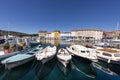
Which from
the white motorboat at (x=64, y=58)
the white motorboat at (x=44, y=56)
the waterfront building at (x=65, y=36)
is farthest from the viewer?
the waterfront building at (x=65, y=36)

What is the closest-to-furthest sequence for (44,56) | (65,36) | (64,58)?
(64,58)
(44,56)
(65,36)

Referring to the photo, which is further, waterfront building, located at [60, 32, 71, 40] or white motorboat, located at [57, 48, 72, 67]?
waterfront building, located at [60, 32, 71, 40]

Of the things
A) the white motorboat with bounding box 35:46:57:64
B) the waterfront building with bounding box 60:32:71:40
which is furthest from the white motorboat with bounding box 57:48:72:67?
the waterfront building with bounding box 60:32:71:40

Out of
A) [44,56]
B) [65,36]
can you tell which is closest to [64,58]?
[44,56]

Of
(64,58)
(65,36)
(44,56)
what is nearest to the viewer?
(64,58)

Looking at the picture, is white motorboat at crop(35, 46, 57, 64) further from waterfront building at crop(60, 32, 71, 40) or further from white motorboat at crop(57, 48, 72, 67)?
waterfront building at crop(60, 32, 71, 40)

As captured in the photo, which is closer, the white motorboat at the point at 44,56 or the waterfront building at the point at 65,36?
the white motorboat at the point at 44,56

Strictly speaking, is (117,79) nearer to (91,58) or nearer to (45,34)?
(91,58)

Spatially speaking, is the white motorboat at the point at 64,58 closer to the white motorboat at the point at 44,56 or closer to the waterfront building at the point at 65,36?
the white motorboat at the point at 44,56

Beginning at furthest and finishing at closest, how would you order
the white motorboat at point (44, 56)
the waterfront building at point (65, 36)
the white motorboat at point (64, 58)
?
the waterfront building at point (65, 36) < the white motorboat at point (44, 56) < the white motorboat at point (64, 58)

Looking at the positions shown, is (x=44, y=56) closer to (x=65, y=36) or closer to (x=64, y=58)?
(x=64, y=58)

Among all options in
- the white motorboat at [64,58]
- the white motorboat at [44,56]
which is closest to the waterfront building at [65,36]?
the white motorboat at [44,56]

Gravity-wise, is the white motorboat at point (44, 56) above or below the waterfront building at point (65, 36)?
below

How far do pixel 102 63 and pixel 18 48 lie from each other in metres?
16.8
